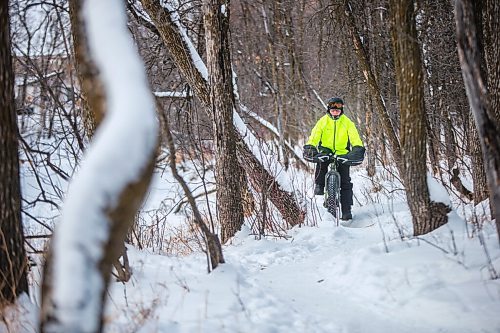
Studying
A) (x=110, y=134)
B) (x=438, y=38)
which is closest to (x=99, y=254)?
(x=110, y=134)

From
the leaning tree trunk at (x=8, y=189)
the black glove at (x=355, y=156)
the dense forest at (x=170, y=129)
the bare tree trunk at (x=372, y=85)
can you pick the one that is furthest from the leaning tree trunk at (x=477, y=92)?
the bare tree trunk at (x=372, y=85)

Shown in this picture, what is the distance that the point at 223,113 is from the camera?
6.10m

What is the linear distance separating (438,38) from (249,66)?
927cm

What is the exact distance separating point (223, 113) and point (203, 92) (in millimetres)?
845

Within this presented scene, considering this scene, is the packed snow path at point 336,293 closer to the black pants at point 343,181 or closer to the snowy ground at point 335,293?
the snowy ground at point 335,293

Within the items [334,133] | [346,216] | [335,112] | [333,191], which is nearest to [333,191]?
[333,191]

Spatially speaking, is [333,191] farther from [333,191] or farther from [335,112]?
[335,112]

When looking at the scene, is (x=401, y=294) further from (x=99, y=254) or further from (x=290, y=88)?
(x=290, y=88)

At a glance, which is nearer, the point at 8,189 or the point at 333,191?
the point at 8,189

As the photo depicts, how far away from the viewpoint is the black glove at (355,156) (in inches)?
265

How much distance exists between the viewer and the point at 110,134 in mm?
1792

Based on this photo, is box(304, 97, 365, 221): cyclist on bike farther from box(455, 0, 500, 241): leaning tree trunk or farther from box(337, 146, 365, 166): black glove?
box(455, 0, 500, 241): leaning tree trunk

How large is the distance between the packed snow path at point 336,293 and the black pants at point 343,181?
1951mm

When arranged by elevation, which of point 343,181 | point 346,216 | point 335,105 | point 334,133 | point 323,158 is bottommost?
point 346,216
